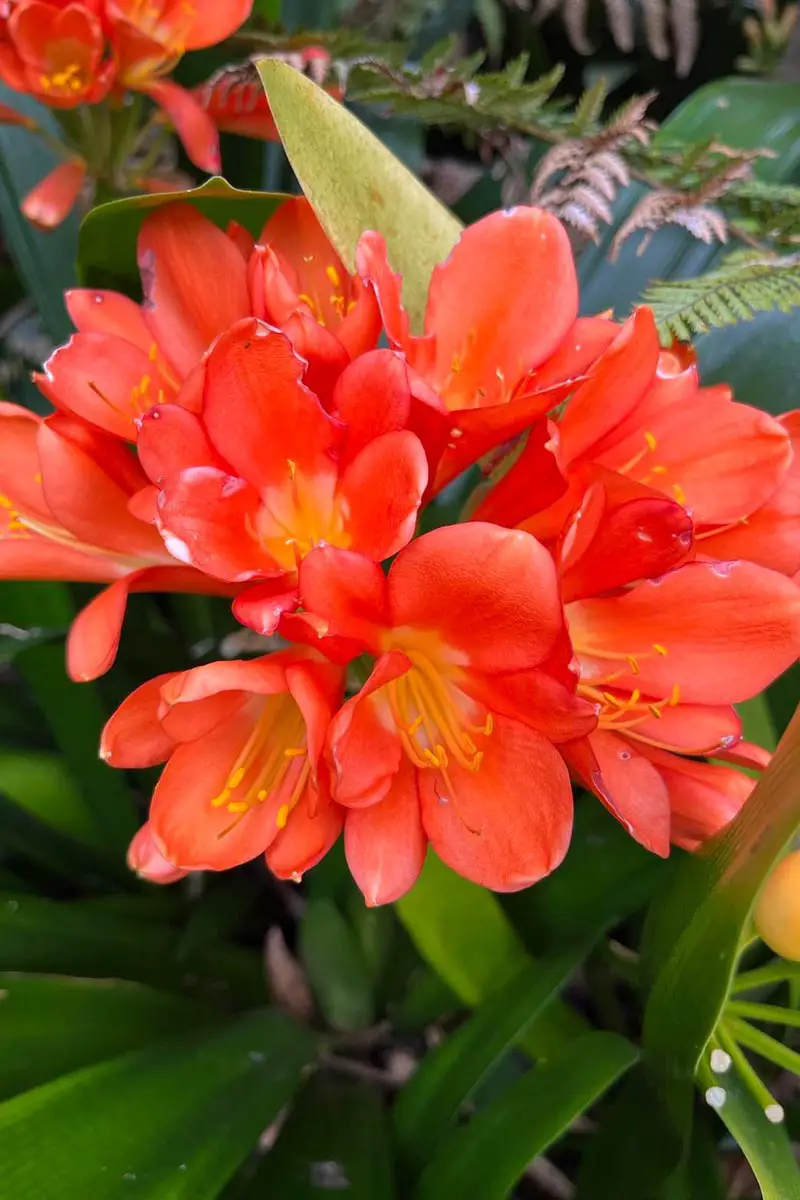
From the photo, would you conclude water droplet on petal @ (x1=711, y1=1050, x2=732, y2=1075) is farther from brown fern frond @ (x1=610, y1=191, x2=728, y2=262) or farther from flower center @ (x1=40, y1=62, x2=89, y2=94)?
flower center @ (x1=40, y1=62, x2=89, y2=94)

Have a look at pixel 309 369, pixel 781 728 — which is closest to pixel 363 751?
pixel 309 369

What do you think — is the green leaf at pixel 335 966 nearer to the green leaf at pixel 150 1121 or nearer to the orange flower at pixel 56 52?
the green leaf at pixel 150 1121

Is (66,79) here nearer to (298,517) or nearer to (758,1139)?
(298,517)

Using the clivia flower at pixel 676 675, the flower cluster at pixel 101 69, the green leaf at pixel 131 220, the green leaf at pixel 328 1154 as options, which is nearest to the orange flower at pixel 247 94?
the flower cluster at pixel 101 69

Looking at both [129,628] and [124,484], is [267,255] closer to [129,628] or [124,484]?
[124,484]

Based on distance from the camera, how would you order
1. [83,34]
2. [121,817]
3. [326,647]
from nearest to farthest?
[326,647], [83,34], [121,817]

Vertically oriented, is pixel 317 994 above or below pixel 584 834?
below
